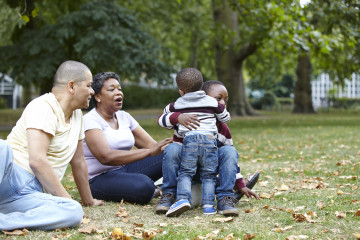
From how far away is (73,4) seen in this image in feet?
62.6

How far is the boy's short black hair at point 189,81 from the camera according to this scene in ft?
14.4

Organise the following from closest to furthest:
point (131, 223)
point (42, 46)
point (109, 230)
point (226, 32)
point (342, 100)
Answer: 1. point (109, 230)
2. point (131, 223)
3. point (42, 46)
4. point (226, 32)
5. point (342, 100)

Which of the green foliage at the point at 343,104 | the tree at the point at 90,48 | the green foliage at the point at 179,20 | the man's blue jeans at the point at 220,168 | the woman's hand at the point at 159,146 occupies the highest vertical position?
the green foliage at the point at 179,20

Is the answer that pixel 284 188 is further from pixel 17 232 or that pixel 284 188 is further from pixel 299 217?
pixel 17 232

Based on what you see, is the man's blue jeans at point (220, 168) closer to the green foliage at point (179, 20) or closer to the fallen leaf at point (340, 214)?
the fallen leaf at point (340, 214)

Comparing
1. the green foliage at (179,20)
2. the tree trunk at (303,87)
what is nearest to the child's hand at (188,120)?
the green foliage at (179,20)

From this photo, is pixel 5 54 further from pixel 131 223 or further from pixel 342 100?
pixel 342 100

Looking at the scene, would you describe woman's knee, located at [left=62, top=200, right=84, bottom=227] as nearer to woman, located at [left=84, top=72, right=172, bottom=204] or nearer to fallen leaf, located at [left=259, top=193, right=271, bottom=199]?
woman, located at [left=84, top=72, right=172, bottom=204]

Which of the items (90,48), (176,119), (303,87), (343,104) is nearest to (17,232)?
(176,119)

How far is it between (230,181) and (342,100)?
35.5 meters

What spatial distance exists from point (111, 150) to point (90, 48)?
34.2ft

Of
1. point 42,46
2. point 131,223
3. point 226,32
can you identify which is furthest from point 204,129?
point 226,32

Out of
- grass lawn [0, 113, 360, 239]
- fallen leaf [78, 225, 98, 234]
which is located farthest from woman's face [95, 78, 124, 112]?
fallen leaf [78, 225, 98, 234]

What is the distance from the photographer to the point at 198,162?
4488 millimetres
